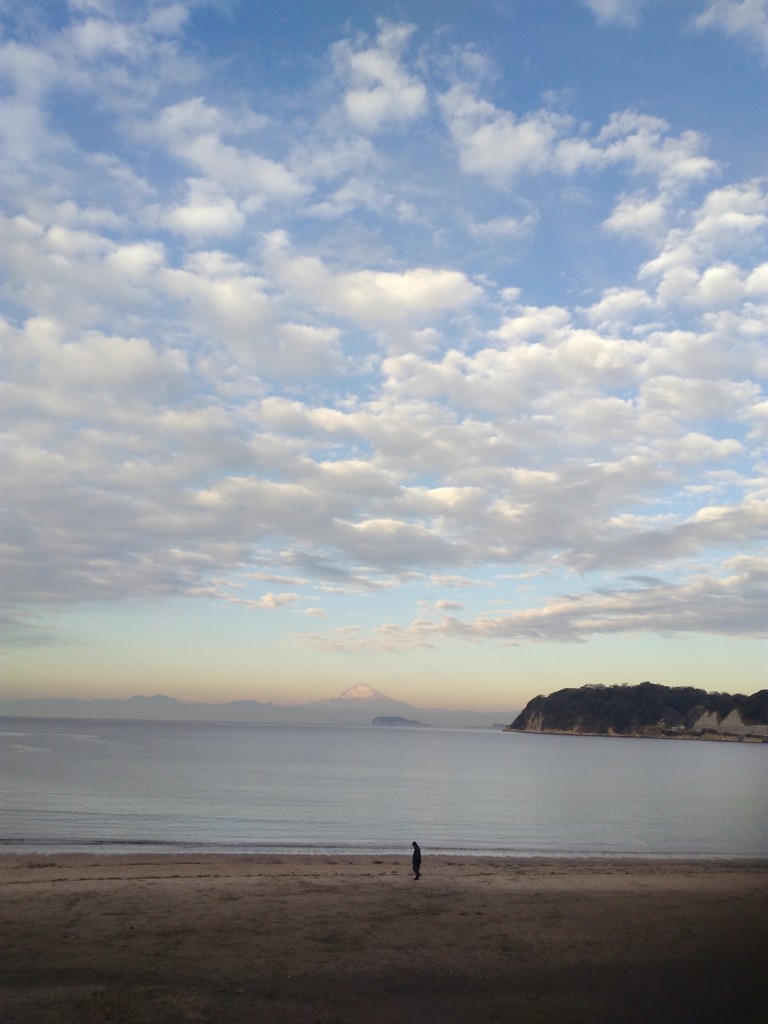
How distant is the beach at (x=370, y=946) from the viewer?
1223cm

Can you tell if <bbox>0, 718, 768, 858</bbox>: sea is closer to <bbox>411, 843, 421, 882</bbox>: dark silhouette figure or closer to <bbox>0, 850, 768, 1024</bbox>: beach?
<bbox>411, 843, 421, 882</bbox>: dark silhouette figure

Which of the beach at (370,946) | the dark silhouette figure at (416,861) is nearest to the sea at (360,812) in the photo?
the dark silhouette figure at (416,861)

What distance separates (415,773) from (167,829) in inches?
2096

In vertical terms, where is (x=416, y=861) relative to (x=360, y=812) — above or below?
above

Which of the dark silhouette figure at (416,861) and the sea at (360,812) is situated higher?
the dark silhouette figure at (416,861)

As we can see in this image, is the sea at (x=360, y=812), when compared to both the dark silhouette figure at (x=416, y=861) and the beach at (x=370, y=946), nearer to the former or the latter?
the dark silhouette figure at (x=416, y=861)

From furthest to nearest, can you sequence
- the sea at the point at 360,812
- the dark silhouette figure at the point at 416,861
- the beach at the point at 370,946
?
the sea at the point at 360,812 < the dark silhouette figure at the point at 416,861 < the beach at the point at 370,946

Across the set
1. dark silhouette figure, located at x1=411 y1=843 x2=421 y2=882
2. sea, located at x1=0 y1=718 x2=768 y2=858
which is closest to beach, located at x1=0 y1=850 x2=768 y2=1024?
dark silhouette figure, located at x1=411 y1=843 x2=421 y2=882

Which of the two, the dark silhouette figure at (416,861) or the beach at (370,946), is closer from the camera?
the beach at (370,946)

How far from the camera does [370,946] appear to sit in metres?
15.6

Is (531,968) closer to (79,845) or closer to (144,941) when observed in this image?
(144,941)

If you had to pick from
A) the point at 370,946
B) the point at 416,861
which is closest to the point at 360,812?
the point at 416,861

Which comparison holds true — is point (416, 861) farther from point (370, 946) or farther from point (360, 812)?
point (360, 812)

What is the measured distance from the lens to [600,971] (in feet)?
47.6
